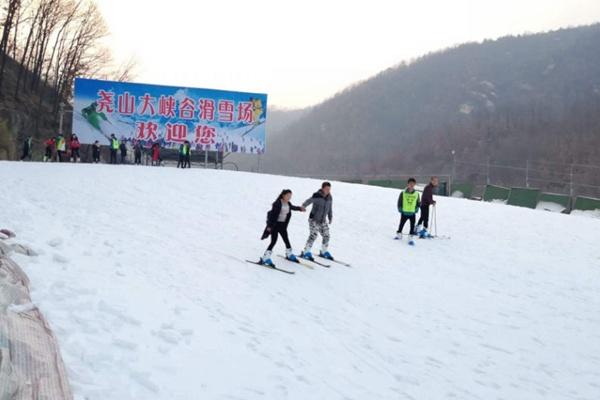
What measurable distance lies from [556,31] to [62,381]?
6265 inches

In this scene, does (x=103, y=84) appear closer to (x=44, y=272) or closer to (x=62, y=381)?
(x=44, y=272)

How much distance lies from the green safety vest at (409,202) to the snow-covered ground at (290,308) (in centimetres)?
104

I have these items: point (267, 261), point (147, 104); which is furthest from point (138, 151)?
point (267, 261)

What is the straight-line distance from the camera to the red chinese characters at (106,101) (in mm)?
32344

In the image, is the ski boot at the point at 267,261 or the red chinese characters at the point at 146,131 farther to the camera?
the red chinese characters at the point at 146,131

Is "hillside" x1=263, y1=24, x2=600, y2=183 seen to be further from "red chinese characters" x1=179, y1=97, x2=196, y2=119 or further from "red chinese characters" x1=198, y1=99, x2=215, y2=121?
"red chinese characters" x1=179, y1=97, x2=196, y2=119

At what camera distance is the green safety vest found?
604 inches

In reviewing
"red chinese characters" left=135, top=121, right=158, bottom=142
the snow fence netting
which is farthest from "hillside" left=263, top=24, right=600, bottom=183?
the snow fence netting

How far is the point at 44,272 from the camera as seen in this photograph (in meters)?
6.93

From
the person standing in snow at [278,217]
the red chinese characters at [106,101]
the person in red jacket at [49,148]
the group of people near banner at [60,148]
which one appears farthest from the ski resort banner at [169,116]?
the person standing in snow at [278,217]

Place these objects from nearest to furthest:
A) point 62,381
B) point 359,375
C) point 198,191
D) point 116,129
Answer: point 62,381 < point 359,375 < point 198,191 < point 116,129

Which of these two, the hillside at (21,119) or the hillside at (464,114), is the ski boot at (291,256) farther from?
the hillside at (464,114)

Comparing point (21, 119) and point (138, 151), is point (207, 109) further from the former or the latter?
point (21, 119)

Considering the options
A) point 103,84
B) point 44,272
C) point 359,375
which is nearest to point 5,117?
point 103,84
